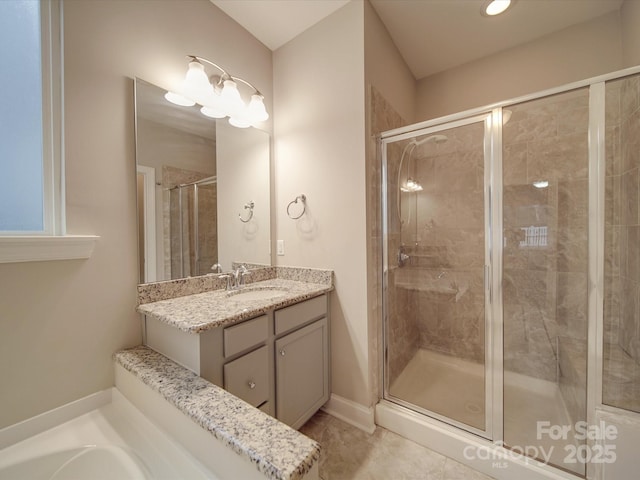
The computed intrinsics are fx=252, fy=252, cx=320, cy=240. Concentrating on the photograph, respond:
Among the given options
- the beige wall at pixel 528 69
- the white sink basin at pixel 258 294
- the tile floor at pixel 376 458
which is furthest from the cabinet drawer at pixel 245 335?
the beige wall at pixel 528 69

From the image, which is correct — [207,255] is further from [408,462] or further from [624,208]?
[624,208]

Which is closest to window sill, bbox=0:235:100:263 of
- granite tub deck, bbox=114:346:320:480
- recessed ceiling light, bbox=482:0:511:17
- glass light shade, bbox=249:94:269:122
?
granite tub deck, bbox=114:346:320:480

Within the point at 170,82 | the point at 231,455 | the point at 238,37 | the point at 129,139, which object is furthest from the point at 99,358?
the point at 238,37

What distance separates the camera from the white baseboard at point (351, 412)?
160 centimetres

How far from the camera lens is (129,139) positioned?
1.27 meters

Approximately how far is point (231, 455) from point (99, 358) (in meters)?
0.92

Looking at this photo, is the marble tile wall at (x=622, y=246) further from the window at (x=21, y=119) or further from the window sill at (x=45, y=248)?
the window at (x=21, y=119)

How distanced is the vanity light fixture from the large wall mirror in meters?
0.05

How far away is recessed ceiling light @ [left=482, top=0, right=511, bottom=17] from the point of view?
1.61 meters

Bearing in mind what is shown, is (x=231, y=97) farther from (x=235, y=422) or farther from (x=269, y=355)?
(x=235, y=422)

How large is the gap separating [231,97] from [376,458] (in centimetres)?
230

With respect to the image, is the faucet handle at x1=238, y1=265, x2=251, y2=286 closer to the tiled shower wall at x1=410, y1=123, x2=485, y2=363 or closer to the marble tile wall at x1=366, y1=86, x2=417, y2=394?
the marble tile wall at x1=366, y1=86, x2=417, y2=394

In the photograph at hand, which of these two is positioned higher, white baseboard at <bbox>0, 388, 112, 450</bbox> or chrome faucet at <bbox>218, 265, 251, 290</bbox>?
chrome faucet at <bbox>218, 265, 251, 290</bbox>

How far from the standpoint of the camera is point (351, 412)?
5.43 ft
